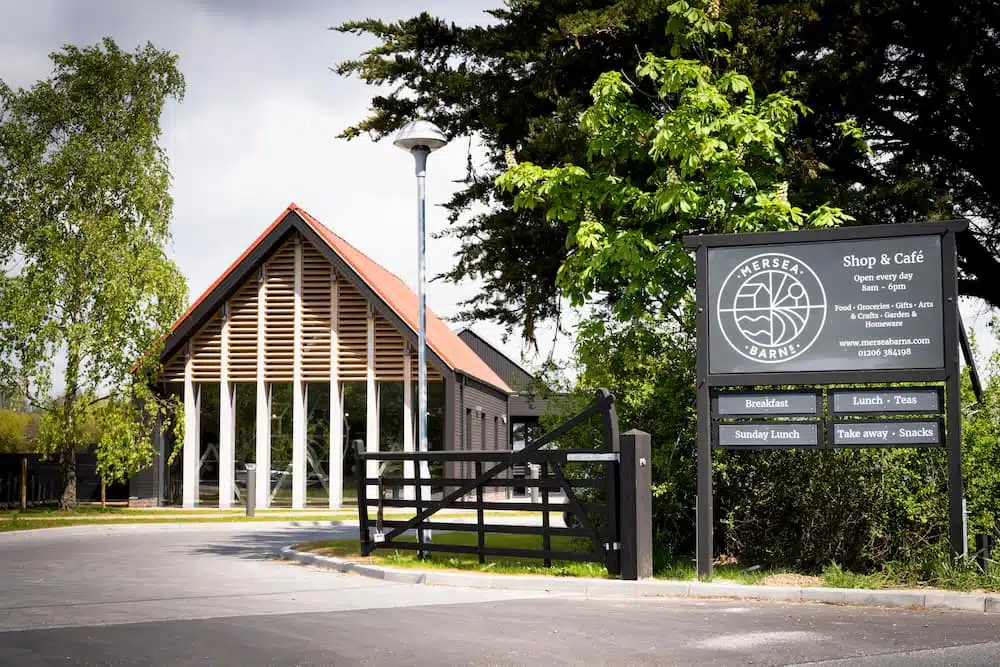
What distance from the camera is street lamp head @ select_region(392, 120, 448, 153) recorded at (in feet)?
53.8

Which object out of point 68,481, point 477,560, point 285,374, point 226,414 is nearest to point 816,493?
point 477,560

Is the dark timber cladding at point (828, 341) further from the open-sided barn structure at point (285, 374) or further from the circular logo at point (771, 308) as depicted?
the open-sided barn structure at point (285, 374)

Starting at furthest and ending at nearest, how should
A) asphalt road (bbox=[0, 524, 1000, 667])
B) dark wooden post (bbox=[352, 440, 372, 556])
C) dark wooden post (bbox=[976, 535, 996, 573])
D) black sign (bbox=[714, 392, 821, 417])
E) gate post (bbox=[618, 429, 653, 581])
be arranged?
dark wooden post (bbox=[352, 440, 372, 556]) < black sign (bbox=[714, 392, 821, 417]) < gate post (bbox=[618, 429, 653, 581]) < dark wooden post (bbox=[976, 535, 996, 573]) < asphalt road (bbox=[0, 524, 1000, 667])

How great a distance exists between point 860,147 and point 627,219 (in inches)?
140

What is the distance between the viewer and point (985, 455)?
13102 millimetres

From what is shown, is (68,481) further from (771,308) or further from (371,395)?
(771,308)

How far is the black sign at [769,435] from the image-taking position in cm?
1316

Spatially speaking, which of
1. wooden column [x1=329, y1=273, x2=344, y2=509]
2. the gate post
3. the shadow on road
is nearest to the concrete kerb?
the gate post

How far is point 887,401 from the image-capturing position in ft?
42.5

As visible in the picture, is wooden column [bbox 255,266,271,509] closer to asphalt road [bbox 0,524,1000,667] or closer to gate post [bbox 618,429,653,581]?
asphalt road [bbox 0,524,1000,667]

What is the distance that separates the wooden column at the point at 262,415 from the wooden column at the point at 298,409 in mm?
732

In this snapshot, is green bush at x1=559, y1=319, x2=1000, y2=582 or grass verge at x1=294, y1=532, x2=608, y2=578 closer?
green bush at x1=559, y1=319, x2=1000, y2=582

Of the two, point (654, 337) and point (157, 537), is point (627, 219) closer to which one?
point (654, 337)

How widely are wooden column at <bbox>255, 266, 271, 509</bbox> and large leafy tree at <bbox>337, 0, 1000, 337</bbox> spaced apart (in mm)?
12774
